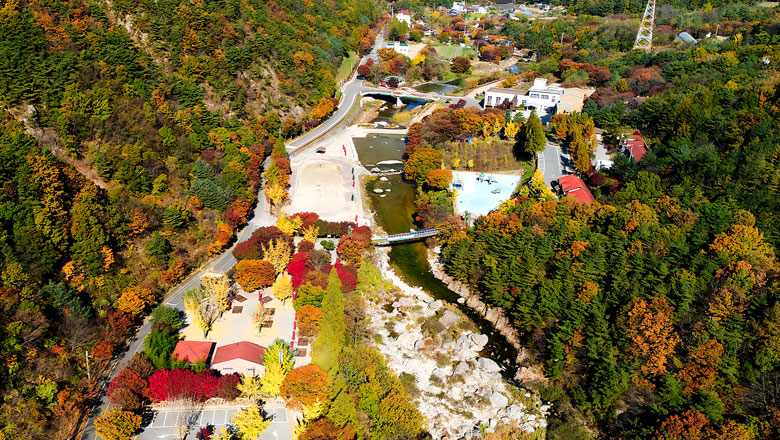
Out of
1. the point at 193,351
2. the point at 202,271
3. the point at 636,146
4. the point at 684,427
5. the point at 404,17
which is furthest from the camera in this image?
the point at 404,17

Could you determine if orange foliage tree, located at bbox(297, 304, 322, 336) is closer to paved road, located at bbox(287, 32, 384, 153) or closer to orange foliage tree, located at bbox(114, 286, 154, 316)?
orange foliage tree, located at bbox(114, 286, 154, 316)

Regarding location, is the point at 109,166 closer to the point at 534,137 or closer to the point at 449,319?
the point at 449,319

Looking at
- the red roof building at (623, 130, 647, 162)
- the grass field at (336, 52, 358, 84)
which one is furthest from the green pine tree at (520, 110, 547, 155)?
the grass field at (336, 52, 358, 84)

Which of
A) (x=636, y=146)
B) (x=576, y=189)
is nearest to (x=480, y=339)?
(x=576, y=189)

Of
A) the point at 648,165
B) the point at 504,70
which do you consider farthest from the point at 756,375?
the point at 504,70

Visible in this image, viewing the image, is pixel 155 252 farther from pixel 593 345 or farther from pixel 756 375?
pixel 756 375

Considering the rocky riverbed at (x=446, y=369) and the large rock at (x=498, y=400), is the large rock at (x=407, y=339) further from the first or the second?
the large rock at (x=498, y=400)
